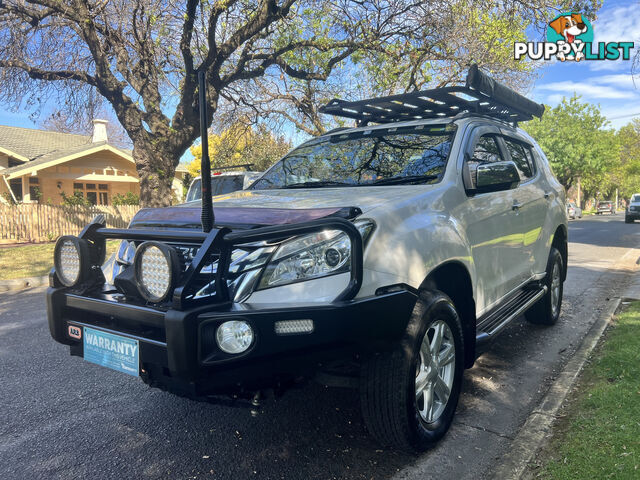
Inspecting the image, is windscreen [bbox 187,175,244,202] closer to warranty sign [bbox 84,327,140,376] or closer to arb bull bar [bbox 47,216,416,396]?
warranty sign [bbox 84,327,140,376]

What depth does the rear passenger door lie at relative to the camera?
3990 mm

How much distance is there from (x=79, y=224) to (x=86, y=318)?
17.5 meters

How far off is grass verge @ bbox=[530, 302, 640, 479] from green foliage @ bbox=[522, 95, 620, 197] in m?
41.2

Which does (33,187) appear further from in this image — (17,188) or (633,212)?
(633,212)

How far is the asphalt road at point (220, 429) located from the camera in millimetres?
2471

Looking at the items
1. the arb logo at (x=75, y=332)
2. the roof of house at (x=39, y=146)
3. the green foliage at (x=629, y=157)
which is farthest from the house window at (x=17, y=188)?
the green foliage at (x=629, y=157)

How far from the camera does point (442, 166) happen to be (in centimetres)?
309

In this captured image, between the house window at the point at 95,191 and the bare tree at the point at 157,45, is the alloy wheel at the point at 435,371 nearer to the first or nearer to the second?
the bare tree at the point at 157,45

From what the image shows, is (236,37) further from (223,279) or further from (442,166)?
(223,279)

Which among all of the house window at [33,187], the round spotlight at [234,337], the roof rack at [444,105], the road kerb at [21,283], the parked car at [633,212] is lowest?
the parked car at [633,212]

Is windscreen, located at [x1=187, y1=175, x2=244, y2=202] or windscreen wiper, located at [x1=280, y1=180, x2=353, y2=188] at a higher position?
windscreen, located at [x1=187, y1=175, x2=244, y2=202]

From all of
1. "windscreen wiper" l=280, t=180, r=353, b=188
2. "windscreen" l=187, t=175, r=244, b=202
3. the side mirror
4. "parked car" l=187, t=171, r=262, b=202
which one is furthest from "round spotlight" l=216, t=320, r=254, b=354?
"windscreen" l=187, t=175, r=244, b=202

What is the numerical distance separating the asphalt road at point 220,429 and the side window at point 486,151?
1704 mm

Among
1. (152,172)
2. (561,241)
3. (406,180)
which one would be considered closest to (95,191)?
(152,172)
